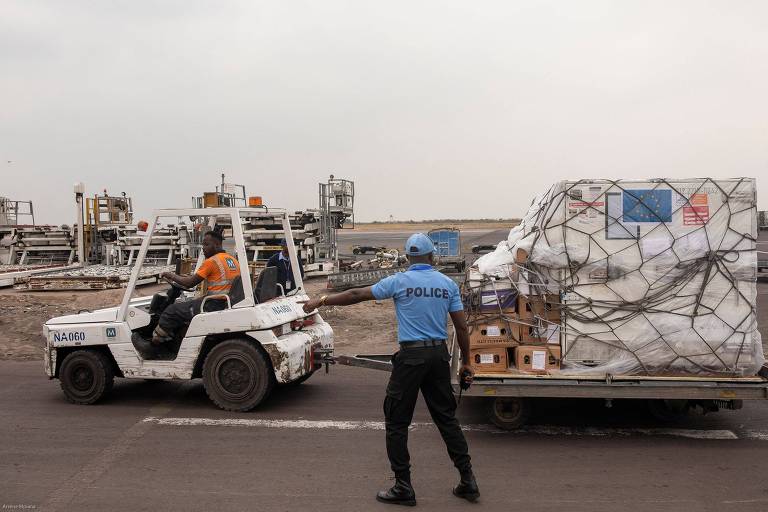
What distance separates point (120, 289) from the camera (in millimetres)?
16156

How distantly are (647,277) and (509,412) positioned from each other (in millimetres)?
1661

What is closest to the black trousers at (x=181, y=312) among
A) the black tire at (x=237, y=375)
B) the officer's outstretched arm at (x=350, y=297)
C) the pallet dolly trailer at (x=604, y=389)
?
the black tire at (x=237, y=375)

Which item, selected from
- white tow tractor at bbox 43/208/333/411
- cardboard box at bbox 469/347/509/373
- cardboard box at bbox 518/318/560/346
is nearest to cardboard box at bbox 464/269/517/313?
cardboard box at bbox 518/318/560/346

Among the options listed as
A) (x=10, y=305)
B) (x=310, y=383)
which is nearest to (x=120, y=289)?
(x=10, y=305)

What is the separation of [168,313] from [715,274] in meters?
5.02

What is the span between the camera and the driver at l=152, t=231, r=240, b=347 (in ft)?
20.4

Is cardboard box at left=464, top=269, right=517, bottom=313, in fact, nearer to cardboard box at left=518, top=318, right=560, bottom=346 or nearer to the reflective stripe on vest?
cardboard box at left=518, top=318, right=560, bottom=346

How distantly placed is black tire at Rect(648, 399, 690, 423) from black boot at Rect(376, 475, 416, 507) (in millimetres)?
2801

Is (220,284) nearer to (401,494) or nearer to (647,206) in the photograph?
(401,494)

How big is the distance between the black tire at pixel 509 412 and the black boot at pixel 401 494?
160 cm

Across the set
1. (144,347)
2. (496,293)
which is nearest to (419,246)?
(496,293)

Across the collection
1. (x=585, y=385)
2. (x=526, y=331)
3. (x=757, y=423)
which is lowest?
(x=757, y=423)

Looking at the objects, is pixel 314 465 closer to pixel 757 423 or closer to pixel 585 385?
pixel 585 385

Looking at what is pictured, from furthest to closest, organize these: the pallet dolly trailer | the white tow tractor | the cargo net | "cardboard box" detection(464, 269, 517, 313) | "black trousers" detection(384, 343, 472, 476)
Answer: the white tow tractor, "cardboard box" detection(464, 269, 517, 313), the cargo net, the pallet dolly trailer, "black trousers" detection(384, 343, 472, 476)
